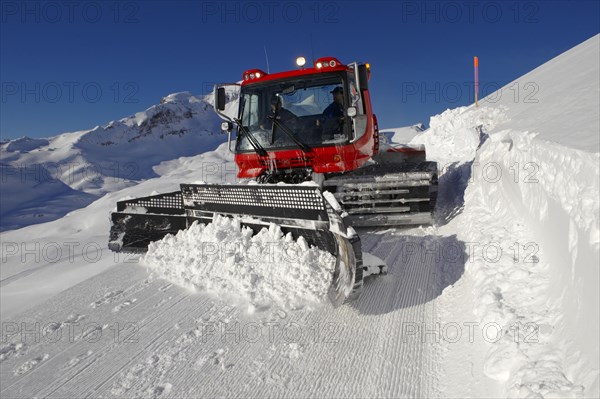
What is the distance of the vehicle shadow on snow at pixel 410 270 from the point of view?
3.32m

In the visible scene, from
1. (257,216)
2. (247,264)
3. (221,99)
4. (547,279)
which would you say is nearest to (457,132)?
(221,99)

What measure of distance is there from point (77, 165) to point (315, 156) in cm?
8774

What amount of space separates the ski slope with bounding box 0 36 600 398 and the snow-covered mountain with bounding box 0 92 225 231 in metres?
11.8

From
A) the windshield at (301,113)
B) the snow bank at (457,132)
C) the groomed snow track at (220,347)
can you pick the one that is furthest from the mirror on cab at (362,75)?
the snow bank at (457,132)

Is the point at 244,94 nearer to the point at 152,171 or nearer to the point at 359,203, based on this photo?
the point at 359,203

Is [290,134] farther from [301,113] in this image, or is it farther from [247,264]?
[247,264]

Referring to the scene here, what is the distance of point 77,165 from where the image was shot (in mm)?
80562

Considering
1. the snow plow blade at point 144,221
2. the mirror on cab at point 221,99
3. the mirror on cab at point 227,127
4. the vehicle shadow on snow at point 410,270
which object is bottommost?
the vehicle shadow on snow at point 410,270

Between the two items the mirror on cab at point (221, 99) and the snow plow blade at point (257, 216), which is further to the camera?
the mirror on cab at point (221, 99)

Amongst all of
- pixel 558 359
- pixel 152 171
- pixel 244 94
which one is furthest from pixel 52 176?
pixel 558 359

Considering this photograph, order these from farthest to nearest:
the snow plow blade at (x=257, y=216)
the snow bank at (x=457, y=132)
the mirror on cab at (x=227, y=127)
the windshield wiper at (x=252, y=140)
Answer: the snow bank at (x=457, y=132) → the mirror on cab at (x=227, y=127) → the windshield wiper at (x=252, y=140) → the snow plow blade at (x=257, y=216)

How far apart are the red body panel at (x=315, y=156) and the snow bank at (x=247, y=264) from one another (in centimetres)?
157

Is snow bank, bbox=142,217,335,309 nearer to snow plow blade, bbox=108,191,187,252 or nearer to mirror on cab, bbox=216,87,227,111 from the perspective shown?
snow plow blade, bbox=108,191,187,252

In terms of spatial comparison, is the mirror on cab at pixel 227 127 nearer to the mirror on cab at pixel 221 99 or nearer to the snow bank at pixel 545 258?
the mirror on cab at pixel 221 99
